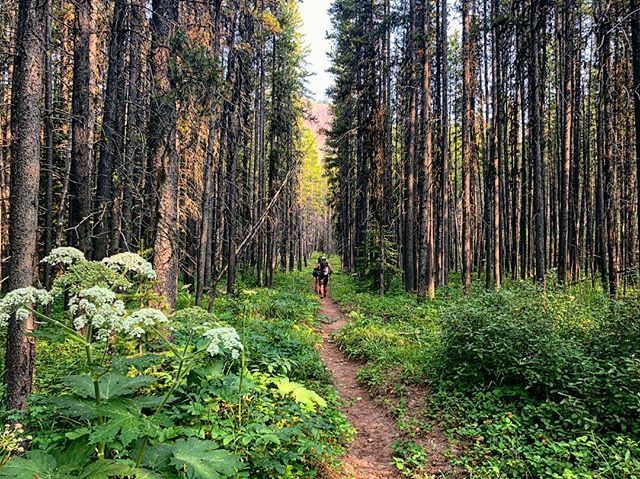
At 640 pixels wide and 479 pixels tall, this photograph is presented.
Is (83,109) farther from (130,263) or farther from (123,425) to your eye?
(123,425)

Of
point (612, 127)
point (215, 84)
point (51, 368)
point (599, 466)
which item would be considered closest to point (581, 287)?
point (612, 127)

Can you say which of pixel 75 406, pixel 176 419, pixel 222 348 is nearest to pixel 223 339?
pixel 222 348

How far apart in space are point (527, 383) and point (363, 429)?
8.56ft

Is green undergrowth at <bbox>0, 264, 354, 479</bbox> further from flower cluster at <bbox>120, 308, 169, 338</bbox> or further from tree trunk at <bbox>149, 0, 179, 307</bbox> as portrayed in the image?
tree trunk at <bbox>149, 0, 179, 307</bbox>

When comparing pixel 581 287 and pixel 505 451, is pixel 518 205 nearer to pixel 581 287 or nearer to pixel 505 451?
pixel 581 287

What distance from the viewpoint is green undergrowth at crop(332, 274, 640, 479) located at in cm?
425

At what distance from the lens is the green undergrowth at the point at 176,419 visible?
7.84ft

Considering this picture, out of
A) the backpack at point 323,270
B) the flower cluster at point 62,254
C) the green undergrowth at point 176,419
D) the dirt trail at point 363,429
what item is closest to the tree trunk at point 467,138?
the dirt trail at point 363,429

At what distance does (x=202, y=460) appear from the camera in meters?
2.52

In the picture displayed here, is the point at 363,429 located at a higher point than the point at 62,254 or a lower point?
lower

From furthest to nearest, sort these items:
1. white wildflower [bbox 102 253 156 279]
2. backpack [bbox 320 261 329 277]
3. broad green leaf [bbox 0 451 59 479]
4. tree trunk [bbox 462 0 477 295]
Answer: backpack [bbox 320 261 329 277] < tree trunk [bbox 462 0 477 295] < white wildflower [bbox 102 253 156 279] < broad green leaf [bbox 0 451 59 479]

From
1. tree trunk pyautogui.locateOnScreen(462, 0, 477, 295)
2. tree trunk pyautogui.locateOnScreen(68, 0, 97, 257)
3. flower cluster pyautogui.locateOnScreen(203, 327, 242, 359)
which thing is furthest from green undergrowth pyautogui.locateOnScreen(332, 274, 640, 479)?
tree trunk pyautogui.locateOnScreen(68, 0, 97, 257)

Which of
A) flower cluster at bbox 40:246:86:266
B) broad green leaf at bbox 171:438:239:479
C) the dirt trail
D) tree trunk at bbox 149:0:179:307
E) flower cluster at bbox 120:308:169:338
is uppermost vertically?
tree trunk at bbox 149:0:179:307

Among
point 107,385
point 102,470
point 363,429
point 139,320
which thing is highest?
point 139,320
